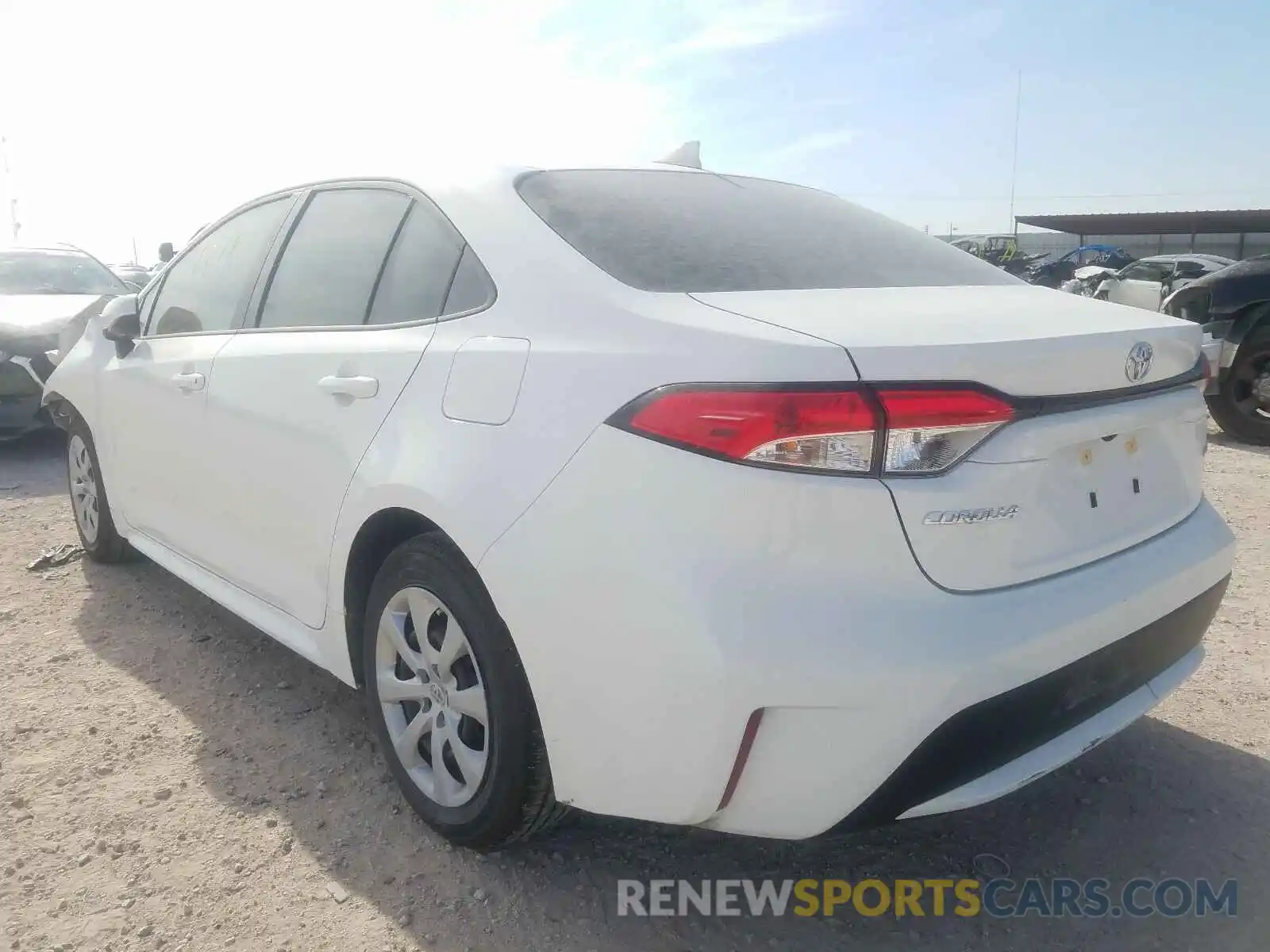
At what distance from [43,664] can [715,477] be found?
2.84m

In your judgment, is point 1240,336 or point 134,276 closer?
point 1240,336

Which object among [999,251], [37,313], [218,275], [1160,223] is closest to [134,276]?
[37,313]

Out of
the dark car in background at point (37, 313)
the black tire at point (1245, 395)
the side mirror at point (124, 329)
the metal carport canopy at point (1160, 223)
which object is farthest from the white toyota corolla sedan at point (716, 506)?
the metal carport canopy at point (1160, 223)

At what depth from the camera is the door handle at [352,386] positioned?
233 centimetres

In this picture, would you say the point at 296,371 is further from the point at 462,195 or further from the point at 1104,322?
the point at 1104,322

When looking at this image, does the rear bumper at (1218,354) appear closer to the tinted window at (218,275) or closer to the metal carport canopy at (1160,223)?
the tinted window at (218,275)

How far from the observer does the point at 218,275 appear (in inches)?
132

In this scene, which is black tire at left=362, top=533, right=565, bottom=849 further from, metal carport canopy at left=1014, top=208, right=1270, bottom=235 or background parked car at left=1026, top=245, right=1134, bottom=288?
metal carport canopy at left=1014, top=208, right=1270, bottom=235

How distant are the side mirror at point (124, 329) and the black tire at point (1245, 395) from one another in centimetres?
659

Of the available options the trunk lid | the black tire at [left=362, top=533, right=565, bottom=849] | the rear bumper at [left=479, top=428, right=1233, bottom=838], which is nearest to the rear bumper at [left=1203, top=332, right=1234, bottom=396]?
the trunk lid

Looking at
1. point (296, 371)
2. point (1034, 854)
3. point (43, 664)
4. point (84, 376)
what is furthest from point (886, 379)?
point (84, 376)

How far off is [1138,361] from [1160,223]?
42317mm

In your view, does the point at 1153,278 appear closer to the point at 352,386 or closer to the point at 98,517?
the point at 98,517

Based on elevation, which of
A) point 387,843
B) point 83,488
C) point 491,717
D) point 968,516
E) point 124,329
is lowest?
point 387,843
